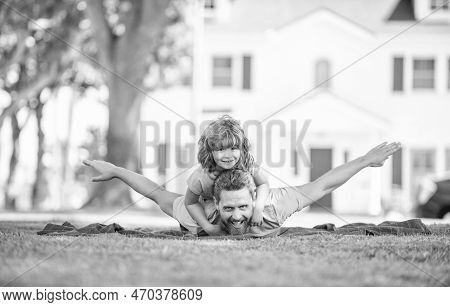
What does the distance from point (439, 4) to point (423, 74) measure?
2.48m

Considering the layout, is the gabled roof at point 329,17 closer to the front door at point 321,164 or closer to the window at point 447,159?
the front door at point 321,164

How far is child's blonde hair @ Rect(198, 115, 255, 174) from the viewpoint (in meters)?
5.95

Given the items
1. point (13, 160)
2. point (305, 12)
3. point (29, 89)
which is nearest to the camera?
point (305, 12)

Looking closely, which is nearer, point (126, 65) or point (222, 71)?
point (126, 65)

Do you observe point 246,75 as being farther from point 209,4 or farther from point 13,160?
point 13,160

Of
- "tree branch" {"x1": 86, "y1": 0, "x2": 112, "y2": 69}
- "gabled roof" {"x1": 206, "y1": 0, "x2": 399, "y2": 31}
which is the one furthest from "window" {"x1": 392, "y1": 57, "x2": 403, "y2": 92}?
"tree branch" {"x1": 86, "y1": 0, "x2": 112, "y2": 69}

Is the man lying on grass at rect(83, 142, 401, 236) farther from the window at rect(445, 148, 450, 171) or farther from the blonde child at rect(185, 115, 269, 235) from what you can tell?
the window at rect(445, 148, 450, 171)

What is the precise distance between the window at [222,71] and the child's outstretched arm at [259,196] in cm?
1513

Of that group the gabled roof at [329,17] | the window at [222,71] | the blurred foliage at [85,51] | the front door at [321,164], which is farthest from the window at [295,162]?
the blurred foliage at [85,51]

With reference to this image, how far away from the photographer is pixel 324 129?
2116 centimetres

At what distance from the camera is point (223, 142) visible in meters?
5.93

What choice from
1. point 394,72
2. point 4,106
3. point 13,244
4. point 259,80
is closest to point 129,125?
point 259,80

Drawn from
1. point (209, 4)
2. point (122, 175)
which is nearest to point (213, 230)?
point (122, 175)

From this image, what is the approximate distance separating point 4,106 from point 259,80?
31.8ft
